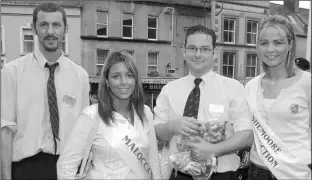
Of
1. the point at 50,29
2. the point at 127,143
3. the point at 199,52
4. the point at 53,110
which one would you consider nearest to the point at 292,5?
the point at 199,52

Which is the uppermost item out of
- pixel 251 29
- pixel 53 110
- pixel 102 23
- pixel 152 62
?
pixel 102 23

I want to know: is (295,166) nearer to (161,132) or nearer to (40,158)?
(161,132)

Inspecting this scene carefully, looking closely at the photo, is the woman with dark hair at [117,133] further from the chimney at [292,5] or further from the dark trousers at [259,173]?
the chimney at [292,5]

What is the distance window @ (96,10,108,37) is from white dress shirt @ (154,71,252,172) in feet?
22.9

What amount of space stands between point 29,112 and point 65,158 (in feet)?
1.16

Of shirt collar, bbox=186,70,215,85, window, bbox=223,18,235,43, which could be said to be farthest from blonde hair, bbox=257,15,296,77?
window, bbox=223,18,235,43

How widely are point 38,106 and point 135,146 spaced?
0.56 metres

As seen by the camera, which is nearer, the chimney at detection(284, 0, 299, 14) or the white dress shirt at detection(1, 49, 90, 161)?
the white dress shirt at detection(1, 49, 90, 161)

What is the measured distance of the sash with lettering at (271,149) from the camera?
1.33 metres

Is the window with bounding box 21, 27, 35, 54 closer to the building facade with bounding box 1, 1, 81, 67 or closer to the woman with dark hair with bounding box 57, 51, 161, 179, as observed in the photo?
the building facade with bounding box 1, 1, 81, 67

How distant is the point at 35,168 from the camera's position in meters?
1.65

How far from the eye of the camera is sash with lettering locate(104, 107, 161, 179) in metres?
1.49

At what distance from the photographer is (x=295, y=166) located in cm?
133

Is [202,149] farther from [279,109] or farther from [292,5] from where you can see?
[292,5]
